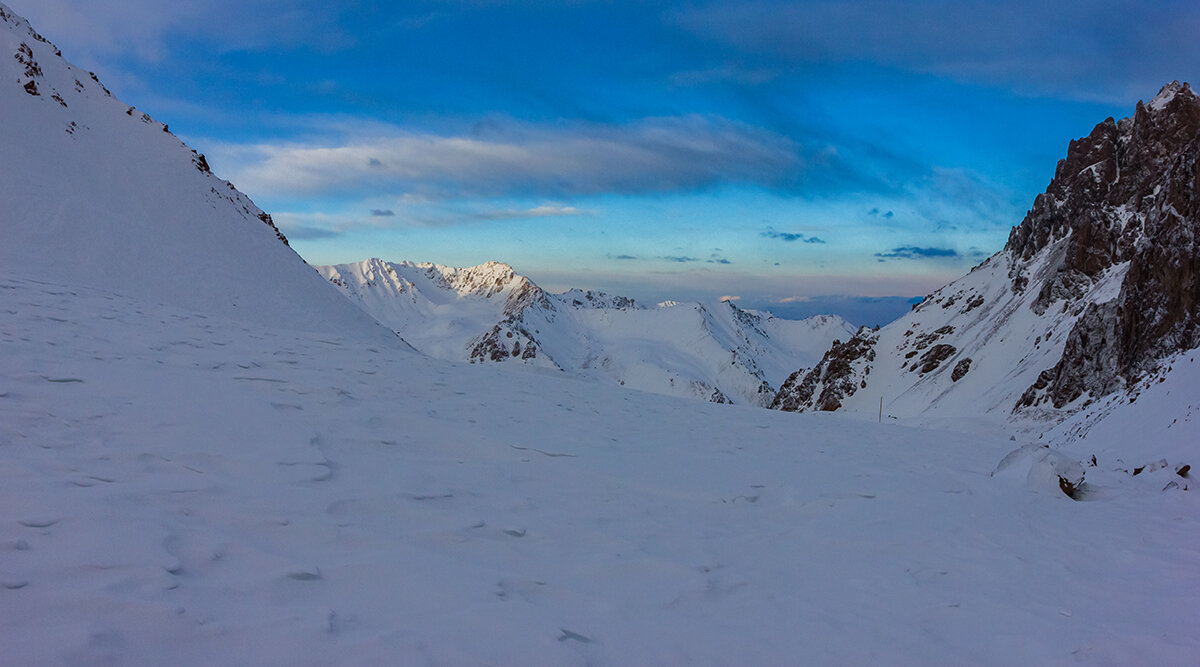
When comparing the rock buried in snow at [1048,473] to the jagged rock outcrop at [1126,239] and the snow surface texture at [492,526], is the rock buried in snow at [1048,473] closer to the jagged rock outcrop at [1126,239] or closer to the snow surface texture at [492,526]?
the snow surface texture at [492,526]

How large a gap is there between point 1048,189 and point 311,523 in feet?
282

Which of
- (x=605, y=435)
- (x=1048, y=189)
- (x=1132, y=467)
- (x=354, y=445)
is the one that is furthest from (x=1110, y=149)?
(x=354, y=445)

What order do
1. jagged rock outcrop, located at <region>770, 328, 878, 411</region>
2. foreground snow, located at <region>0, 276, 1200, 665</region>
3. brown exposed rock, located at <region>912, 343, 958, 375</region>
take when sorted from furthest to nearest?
jagged rock outcrop, located at <region>770, 328, 878, 411</region> < brown exposed rock, located at <region>912, 343, 958, 375</region> < foreground snow, located at <region>0, 276, 1200, 665</region>

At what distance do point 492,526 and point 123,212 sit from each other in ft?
104

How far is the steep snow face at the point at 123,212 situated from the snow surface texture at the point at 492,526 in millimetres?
13352

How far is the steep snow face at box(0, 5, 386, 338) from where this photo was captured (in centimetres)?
2350

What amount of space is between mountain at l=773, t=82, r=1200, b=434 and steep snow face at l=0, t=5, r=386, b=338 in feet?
101

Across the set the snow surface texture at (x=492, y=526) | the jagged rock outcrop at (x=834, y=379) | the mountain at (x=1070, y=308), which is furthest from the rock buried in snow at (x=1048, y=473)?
the jagged rock outcrop at (x=834, y=379)

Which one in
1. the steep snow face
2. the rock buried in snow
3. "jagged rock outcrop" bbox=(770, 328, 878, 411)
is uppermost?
the steep snow face

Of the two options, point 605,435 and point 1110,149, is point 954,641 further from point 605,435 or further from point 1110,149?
point 1110,149

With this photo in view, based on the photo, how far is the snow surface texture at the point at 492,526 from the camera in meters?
3.23

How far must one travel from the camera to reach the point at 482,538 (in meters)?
4.90

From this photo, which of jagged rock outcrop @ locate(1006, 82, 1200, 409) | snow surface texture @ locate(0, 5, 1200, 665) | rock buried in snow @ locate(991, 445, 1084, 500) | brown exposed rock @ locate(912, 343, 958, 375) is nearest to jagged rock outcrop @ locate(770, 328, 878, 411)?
brown exposed rock @ locate(912, 343, 958, 375)

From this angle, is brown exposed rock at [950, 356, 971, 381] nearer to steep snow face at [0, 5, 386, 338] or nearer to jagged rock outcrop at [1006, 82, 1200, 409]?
jagged rock outcrop at [1006, 82, 1200, 409]
